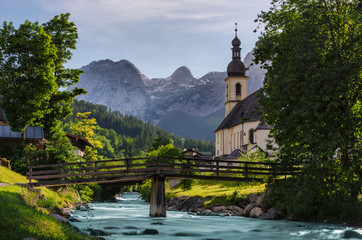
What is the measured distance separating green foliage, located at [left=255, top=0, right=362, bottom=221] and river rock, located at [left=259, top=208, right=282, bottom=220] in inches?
306

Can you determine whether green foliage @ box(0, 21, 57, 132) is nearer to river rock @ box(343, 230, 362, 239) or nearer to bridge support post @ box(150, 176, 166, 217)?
bridge support post @ box(150, 176, 166, 217)

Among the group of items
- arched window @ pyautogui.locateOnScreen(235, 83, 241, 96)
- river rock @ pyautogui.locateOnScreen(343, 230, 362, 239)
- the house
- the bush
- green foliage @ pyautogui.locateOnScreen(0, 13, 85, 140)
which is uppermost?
arched window @ pyautogui.locateOnScreen(235, 83, 241, 96)

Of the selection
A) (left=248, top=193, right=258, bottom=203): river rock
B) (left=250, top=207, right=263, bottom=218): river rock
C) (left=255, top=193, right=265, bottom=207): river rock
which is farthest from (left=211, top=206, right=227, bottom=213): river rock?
(left=250, top=207, right=263, bottom=218): river rock

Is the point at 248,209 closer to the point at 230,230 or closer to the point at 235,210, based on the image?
the point at 235,210

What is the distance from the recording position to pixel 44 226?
16.0m

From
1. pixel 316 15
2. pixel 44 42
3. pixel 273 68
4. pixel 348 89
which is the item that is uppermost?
pixel 44 42

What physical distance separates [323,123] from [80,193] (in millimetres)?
39286

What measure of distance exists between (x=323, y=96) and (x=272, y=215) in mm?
13345

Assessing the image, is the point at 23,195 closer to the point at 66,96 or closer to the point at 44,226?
the point at 44,226

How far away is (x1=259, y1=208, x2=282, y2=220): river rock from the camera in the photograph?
110ft

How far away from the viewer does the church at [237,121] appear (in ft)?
259

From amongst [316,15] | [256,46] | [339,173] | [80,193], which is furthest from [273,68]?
[80,193]

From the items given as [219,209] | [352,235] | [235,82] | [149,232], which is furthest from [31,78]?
[235,82]

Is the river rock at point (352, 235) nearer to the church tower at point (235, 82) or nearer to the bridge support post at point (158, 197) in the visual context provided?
the bridge support post at point (158, 197)
